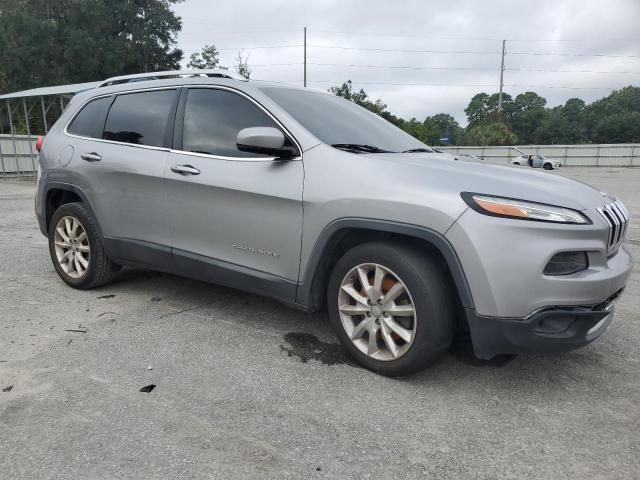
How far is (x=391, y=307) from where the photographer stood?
286 cm

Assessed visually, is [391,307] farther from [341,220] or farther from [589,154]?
[589,154]

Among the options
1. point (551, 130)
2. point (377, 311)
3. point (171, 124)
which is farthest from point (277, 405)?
point (551, 130)

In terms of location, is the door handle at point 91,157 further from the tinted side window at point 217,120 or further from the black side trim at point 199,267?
the tinted side window at point 217,120

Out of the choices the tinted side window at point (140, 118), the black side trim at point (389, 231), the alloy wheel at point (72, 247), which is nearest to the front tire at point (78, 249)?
the alloy wheel at point (72, 247)

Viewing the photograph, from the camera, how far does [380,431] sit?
8.00 feet

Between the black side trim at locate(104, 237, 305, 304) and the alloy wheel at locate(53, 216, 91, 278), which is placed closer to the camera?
Answer: the black side trim at locate(104, 237, 305, 304)

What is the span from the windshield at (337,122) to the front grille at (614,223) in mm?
1374

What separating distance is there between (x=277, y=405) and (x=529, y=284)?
4.57 ft

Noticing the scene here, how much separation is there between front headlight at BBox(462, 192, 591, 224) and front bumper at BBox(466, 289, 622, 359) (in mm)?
438

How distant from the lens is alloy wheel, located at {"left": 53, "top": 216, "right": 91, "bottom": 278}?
4500mm

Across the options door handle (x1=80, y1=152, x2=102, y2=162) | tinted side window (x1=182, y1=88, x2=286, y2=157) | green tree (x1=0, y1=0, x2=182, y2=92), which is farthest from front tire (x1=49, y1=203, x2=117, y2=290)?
green tree (x1=0, y1=0, x2=182, y2=92)

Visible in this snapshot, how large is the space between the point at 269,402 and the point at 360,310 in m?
0.72

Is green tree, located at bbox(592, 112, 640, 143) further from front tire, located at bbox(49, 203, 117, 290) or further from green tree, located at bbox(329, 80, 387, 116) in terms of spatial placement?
front tire, located at bbox(49, 203, 117, 290)

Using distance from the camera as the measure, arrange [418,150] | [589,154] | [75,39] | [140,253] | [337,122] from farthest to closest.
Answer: [589,154]
[75,39]
[140,253]
[418,150]
[337,122]
